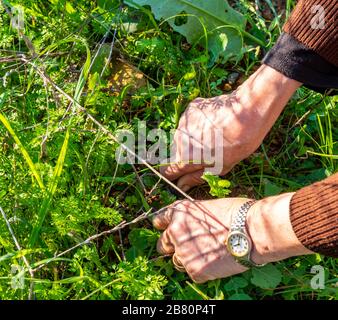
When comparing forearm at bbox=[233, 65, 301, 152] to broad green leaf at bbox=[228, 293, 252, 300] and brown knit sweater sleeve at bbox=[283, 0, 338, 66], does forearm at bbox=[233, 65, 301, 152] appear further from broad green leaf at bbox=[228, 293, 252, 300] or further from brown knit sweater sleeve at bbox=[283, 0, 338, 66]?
broad green leaf at bbox=[228, 293, 252, 300]

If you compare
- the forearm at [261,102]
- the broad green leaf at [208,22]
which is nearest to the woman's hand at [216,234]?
the forearm at [261,102]

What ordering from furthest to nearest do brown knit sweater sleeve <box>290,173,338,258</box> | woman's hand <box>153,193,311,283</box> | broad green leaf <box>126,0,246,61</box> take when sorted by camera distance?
broad green leaf <box>126,0,246,61</box> → woman's hand <box>153,193,311,283</box> → brown knit sweater sleeve <box>290,173,338,258</box>

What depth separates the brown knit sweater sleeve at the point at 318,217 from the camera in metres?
1.60

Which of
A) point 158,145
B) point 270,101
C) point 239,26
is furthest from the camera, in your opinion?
point 239,26

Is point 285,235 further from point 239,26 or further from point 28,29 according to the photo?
point 28,29

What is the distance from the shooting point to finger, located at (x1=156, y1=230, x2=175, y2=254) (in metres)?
1.92

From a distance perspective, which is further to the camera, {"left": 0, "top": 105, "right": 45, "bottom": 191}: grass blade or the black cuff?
the black cuff

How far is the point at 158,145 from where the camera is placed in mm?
2066

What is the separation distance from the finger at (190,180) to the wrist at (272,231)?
26 centimetres

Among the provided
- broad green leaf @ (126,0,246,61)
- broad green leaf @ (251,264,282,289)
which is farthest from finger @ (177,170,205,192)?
broad green leaf @ (126,0,246,61)

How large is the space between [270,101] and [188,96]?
0.97 ft

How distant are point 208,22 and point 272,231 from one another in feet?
2.78
